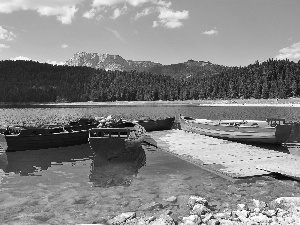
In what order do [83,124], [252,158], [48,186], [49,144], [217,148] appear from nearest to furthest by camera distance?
[48,186] → [252,158] → [217,148] → [49,144] → [83,124]

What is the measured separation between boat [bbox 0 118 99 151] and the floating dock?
9.25 metres

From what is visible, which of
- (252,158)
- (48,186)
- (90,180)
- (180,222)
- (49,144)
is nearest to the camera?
(180,222)

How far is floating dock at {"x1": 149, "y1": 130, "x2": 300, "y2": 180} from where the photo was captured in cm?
1789

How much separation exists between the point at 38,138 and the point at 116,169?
12.3 meters

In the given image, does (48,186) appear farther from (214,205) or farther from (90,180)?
(214,205)

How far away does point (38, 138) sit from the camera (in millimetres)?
29875

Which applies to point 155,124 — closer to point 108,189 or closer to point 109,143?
point 109,143

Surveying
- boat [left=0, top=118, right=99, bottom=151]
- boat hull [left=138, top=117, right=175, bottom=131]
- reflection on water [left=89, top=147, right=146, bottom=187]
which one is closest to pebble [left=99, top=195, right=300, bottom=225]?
reflection on water [left=89, top=147, right=146, bottom=187]

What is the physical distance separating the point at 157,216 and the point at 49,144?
21.4 meters

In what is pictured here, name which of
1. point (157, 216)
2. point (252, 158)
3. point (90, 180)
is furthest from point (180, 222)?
point (252, 158)

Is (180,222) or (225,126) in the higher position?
(225,126)

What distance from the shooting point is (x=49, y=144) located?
101 ft

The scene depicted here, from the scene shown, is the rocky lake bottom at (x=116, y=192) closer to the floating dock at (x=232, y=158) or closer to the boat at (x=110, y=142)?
the floating dock at (x=232, y=158)

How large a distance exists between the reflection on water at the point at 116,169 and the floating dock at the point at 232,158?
3.39 m
